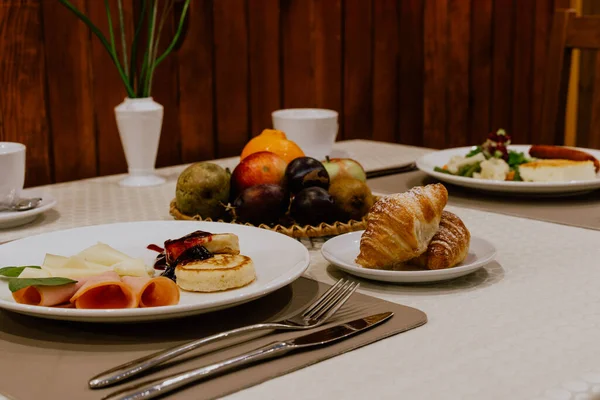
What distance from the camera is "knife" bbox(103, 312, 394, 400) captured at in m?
0.67

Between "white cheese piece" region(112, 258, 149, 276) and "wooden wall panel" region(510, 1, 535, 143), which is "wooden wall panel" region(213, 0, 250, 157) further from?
"white cheese piece" region(112, 258, 149, 276)

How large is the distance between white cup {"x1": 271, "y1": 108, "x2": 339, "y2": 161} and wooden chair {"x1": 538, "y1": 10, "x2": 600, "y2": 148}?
67 cm

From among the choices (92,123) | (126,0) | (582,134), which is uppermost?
(126,0)

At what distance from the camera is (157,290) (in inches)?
33.5

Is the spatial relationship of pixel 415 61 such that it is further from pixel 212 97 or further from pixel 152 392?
pixel 152 392

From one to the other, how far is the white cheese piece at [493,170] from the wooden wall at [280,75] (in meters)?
0.96

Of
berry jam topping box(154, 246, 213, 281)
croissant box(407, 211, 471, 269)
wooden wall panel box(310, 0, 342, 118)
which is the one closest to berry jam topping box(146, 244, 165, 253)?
berry jam topping box(154, 246, 213, 281)

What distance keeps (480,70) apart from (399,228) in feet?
7.15

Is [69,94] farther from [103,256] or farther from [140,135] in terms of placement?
[103,256]

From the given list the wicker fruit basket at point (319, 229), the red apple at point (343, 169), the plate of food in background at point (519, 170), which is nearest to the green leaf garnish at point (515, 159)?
the plate of food in background at point (519, 170)

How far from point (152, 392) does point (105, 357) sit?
0.12 meters

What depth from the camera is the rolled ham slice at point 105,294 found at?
2.70 feet

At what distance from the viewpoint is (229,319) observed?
87 centimetres


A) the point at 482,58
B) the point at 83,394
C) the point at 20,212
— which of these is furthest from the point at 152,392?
the point at 482,58
